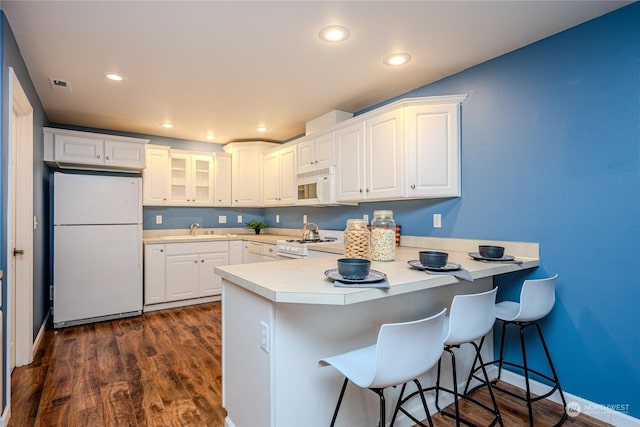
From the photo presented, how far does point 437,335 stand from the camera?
135 centimetres

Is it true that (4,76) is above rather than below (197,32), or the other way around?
below

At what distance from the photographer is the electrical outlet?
1.46 m

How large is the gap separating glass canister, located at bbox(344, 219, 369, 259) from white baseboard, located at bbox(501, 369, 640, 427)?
4.85 feet

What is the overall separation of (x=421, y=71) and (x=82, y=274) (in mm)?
3982

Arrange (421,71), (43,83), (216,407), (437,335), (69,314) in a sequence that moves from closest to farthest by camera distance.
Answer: (437,335) < (216,407) < (421,71) < (43,83) < (69,314)

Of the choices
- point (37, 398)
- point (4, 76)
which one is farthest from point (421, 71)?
point (37, 398)

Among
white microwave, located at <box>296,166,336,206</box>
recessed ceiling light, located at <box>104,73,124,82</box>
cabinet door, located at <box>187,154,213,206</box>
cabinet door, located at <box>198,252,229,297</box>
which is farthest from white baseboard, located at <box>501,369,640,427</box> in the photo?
cabinet door, located at <box>187,154,213,206</box>

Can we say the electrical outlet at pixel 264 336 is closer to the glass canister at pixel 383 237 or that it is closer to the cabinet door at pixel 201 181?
the glass canister at pixel 383 237

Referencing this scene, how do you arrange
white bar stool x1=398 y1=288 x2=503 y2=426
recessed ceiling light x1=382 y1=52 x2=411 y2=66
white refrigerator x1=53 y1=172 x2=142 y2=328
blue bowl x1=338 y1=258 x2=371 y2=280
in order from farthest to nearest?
white refrigerator x1=53 y1=172 x2=142 y2=328
recessed ceiling light x1=382 y1=52 x2=411 y2=66
white bar stool x1=398 y1=288 x2=503 y2=426
blue bowl x1=338 y1=258 x2=371 y2=280

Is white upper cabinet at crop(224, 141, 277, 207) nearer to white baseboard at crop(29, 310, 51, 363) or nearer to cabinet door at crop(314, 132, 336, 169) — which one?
cabinet door at crop(314, 132, 336, 169)

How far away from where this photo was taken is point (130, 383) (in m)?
2.40

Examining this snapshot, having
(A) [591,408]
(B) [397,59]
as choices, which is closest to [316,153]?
(B) [397,59]

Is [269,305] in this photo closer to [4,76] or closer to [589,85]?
[4,76]

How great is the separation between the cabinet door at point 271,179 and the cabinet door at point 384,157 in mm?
1779
